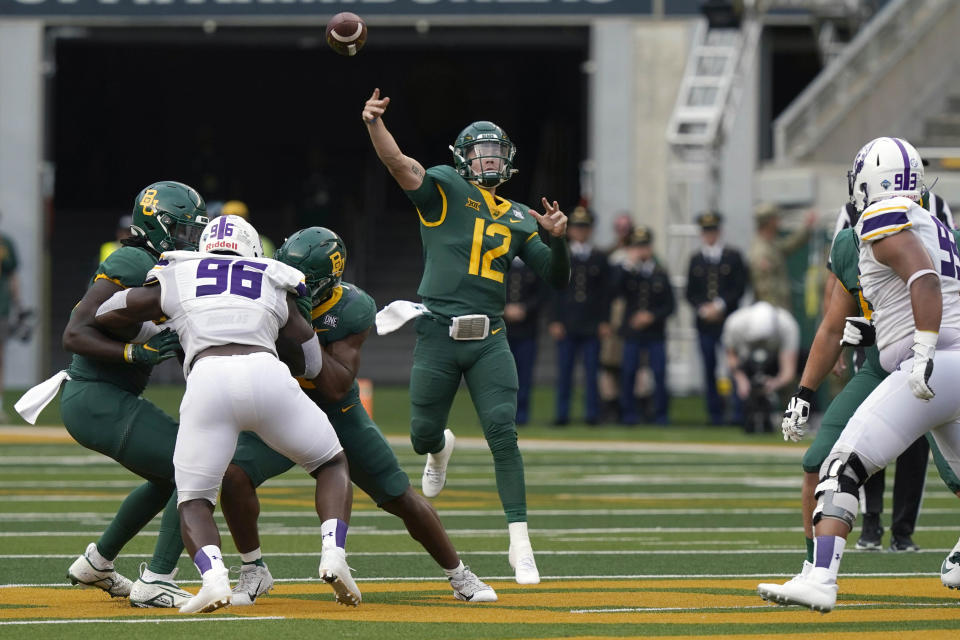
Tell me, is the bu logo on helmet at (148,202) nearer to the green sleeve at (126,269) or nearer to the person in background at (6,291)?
the green sleeve at (126,269)

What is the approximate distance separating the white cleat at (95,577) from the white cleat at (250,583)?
1.86 ft

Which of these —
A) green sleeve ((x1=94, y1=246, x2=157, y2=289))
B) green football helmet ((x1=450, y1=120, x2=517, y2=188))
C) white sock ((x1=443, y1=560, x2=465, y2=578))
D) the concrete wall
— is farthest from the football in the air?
the concrete wall

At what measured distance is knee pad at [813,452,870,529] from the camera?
268 inches

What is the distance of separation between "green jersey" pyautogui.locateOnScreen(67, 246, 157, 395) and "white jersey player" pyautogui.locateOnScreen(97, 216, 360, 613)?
9.7 inches

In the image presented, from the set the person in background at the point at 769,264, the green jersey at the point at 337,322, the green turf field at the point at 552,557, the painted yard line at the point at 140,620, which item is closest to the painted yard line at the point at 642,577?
the green turf field at the point at 552,557

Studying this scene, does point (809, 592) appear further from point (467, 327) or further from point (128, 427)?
point (128, 427)

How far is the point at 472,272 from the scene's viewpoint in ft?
28.0

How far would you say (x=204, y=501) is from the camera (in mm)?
6758

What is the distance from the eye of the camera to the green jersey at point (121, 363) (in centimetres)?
720

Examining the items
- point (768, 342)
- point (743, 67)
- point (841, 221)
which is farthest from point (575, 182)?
point (841, 221)

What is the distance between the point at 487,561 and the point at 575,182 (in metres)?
20.7

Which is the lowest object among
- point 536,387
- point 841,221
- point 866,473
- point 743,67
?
point 536,387

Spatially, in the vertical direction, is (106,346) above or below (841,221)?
below

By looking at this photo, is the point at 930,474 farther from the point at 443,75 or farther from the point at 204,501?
the point at 443,75
